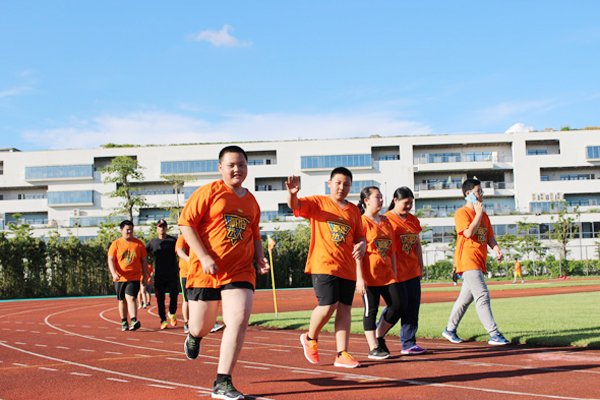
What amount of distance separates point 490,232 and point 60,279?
28932 millimetres

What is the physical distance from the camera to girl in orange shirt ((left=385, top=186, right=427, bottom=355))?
738 centimetres

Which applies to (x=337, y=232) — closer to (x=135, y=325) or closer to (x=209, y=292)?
(x=209, y=292)

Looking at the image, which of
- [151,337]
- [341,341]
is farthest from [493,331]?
[151,337]

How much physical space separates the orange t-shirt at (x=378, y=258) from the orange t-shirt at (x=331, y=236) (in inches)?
24.8

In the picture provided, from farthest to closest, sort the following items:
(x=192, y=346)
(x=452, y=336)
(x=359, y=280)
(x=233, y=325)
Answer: (x=452, y=336) < (x=359, y=280) < (x=192, y=346) < (x=233, y=325)

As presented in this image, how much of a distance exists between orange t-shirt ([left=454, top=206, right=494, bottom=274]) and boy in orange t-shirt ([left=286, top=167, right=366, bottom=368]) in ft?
7.52

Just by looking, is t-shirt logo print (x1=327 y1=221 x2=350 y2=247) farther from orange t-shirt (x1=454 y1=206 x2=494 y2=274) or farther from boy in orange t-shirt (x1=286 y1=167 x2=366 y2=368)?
orange t-shirt (x1=454 y1=206 x2=494 y2=274)

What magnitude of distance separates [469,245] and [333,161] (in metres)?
58.1

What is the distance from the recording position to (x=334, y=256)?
20.6 ft

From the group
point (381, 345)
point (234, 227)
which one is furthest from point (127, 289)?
point (234, 227)

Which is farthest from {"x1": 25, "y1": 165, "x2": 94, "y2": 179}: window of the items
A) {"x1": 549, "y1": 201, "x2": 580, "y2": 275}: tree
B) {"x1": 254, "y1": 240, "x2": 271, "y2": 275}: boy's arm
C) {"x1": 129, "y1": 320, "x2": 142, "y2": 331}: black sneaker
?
{"x1": 254, "y1": 240, "x2": 271, "y2": 275}: boy's arm

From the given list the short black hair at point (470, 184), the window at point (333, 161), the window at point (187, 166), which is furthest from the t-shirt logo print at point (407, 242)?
the window at point (187, 166)

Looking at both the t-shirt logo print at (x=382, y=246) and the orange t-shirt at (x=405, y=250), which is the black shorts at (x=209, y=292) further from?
the orange t-shirt at (x=405, y=250)

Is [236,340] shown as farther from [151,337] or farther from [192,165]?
[192,165]
